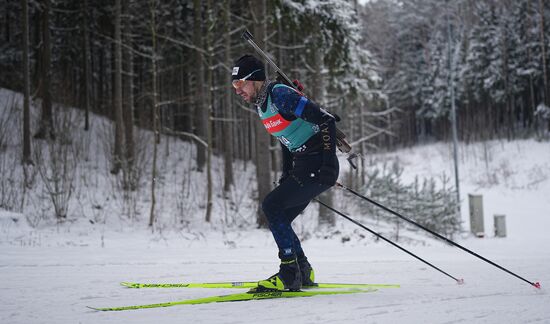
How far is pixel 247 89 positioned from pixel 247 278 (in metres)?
2.37

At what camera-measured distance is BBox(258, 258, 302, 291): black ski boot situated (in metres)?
4.19

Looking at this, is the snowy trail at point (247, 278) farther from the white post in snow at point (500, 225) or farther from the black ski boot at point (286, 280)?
the white post in snow at point (500, 225)

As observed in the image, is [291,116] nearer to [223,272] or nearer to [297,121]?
[297,121]

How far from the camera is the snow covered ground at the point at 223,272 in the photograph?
11.3 ft

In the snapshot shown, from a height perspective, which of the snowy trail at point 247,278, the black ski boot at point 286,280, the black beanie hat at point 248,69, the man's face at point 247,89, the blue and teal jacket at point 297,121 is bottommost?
the snowy trail at point 247,278

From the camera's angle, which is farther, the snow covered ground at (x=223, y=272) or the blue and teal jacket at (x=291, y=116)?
the blue and teal jacket at (x=291, y=116)

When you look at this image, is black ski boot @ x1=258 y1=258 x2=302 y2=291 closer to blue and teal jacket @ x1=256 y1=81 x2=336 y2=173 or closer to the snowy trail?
the snowy trail

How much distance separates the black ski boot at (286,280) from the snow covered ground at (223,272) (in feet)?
0.83

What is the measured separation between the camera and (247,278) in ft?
17.4

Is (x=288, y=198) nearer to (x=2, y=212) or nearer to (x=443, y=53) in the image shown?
(x=2, y=212)

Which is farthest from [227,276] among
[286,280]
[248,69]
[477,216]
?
[477,216]

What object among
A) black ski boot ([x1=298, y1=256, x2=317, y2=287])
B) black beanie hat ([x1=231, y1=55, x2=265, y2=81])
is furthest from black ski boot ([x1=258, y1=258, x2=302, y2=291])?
black beanie hat ([x1=231, y1=55, x2=265, y2=81])

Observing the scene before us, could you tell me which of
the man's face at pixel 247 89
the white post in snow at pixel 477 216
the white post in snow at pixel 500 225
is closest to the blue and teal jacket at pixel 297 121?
the man's face at pixel 247 89

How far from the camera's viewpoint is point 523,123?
41.1 meters
